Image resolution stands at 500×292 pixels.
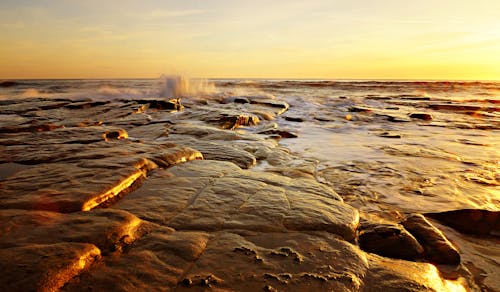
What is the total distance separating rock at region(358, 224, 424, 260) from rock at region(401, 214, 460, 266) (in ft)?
0.21

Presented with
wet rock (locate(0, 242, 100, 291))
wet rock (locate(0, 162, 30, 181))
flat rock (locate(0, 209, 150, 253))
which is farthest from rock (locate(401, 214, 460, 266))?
wet rock (locate(0, 162, 30, 181))

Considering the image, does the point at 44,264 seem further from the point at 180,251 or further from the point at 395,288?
the point at 395,288

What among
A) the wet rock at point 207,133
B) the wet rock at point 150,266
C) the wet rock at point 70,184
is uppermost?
the wet rock at point 70,184

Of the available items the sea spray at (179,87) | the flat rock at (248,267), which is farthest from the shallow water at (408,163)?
the sea spray at (179,87)

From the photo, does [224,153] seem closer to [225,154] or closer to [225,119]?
[225,154]

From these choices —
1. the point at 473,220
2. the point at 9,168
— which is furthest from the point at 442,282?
the point at 9,168

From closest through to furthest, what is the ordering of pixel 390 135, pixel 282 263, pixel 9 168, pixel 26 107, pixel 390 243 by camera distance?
1. pixel 282 263
2. pixel 390 243
3. pixel 9 168
4. pixel 390 135
5. pixel 26 107

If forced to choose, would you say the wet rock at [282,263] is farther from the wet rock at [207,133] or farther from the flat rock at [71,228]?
the wet rock at [207,133]

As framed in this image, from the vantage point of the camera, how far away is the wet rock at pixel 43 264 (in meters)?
1.13

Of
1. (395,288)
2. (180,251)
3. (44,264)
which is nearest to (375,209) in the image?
(395,288)

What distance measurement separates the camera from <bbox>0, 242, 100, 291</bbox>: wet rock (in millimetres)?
1129

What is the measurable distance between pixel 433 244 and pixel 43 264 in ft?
6.72

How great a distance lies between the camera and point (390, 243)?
183cm

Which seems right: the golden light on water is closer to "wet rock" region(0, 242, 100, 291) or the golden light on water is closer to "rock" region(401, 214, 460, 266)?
"rock" region(401, 214, 460, 266)
